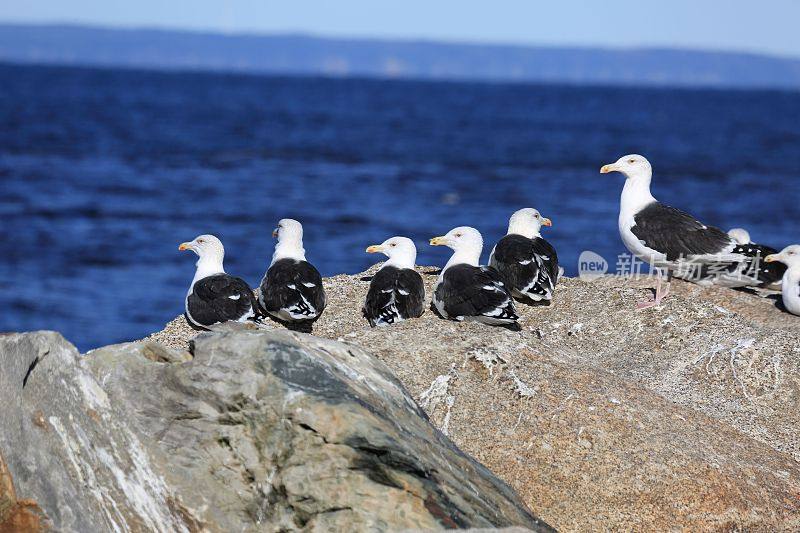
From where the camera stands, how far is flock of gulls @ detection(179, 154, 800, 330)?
9.60m

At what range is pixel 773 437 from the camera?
8.16m

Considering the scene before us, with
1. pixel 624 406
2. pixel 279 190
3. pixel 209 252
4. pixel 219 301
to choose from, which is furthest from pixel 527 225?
pixel 279 190

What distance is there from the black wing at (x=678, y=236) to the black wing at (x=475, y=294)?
1.93m

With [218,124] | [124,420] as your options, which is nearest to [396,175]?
[218,124]

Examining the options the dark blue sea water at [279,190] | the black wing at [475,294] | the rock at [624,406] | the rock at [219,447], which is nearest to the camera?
the rock at [219,447]

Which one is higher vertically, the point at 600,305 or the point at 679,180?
the point at 600,305

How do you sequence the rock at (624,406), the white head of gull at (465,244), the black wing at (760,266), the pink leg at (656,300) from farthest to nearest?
the black wing at (760,266) → the white head of gull at (465,244) → the pink leg at (656,300) → the rock at (624,406)

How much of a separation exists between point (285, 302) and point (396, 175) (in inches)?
1479

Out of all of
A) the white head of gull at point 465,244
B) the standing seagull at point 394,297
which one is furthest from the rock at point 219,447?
the white head of gull at point 465,244

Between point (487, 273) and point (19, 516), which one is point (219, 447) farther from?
point (487, 273)

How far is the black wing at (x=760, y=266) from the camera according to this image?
1085 centimetres

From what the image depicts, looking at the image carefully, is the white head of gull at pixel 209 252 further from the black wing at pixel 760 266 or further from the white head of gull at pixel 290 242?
the black wing at pixel 760 266

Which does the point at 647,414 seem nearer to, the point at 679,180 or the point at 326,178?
the point at 326,178

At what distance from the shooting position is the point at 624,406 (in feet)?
25.6
